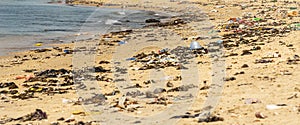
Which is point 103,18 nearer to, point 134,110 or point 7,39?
point 7,39

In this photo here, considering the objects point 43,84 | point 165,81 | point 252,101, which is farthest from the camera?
point 43,84

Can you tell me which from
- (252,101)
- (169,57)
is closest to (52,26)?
(169,57)

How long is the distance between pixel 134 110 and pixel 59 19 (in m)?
18.1

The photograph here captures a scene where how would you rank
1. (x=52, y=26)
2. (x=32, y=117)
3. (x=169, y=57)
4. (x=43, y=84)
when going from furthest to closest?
(x=52, y=26)
(x=169, y=57)
(x=43, y=84)
(x=32, y=117)

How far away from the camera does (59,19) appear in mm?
23344

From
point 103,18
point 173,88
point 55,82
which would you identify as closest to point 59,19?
point 103,18

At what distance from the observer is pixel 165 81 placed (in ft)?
25.1

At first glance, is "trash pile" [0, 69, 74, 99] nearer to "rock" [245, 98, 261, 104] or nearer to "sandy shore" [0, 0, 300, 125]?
"sandy shore" [0, 0, 300, 125]

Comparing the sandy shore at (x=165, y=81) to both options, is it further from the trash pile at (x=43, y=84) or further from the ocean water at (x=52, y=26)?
the ocean water at (x=52, y=26)

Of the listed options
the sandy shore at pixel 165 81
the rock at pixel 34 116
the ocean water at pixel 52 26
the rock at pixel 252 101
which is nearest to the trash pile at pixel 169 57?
the sandy shore at pixel 165 81

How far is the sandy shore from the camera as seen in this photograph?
552 centimetres

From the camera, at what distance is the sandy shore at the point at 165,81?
552 centimetres

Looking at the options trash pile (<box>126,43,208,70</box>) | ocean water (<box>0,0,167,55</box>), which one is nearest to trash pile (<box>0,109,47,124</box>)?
trash pile (<box>126,43,208,70</box>)

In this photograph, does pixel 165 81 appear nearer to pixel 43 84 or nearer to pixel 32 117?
pixel 43 84
